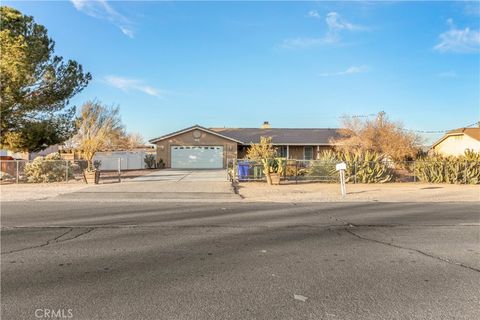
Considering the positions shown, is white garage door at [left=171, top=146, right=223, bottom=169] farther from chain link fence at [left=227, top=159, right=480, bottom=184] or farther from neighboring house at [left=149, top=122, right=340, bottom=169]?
chain link fence at [left=227, top=159, right=480, bottom=184]

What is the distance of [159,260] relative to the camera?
5.85m

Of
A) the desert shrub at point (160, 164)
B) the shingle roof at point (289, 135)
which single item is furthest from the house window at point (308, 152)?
the desert shrub at point (160, 164)

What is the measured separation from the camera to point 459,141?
128 feet

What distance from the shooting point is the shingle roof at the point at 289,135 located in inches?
1559

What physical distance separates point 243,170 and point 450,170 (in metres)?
11.9

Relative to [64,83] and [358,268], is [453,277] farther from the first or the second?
[64,83]

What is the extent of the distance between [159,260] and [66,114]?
808 inches

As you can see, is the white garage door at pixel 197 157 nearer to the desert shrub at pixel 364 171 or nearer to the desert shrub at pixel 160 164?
the desert shrub at pixel 160 164

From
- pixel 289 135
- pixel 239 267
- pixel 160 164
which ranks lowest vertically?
pixel 239 267

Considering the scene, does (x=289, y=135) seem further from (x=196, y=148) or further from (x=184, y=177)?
(x=184, y=177)

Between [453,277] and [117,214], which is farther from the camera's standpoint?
[117,214]

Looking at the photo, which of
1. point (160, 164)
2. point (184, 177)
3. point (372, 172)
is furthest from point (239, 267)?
point (160, 164)

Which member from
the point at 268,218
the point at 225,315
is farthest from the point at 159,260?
the point at 268,218

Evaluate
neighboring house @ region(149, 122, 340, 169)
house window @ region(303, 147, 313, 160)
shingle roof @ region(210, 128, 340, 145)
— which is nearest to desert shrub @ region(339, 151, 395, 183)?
Result: shingle roof @ region(210, 128, 340, 145)
